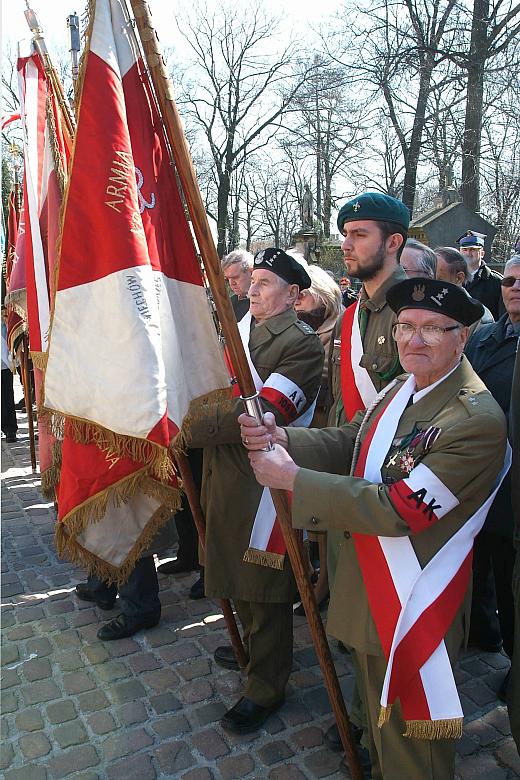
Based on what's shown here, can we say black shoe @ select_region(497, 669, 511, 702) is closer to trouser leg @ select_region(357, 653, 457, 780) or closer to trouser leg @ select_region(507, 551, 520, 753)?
trouser leg @ select_region(507, 551, 520, 753)

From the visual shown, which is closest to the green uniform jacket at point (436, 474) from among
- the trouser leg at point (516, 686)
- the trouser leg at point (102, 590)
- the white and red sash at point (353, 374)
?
the trouser leg at point (516, 686)

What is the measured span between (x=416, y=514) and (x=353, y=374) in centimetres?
102

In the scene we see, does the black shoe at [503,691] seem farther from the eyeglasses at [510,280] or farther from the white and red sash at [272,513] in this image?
the eyeglasses at [510,280]

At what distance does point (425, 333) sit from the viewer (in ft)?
7.52

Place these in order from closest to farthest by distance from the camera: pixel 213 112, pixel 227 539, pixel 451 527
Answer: pixel 451 527
pixel 227 539
pixel 213 112

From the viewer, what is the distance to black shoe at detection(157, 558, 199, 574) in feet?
16.3

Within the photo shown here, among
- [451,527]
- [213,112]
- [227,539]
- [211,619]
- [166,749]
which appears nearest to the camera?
[451,527]

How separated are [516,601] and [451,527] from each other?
678 millimetres

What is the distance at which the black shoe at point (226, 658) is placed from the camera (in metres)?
3.69

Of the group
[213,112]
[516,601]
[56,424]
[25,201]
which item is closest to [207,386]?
[56,424]

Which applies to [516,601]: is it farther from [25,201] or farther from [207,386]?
[25,201]

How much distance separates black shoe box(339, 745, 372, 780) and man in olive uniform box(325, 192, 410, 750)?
92 millimetres

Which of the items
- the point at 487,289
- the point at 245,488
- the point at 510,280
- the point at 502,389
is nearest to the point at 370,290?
the point at 510,280

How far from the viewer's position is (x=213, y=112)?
2788 cm
